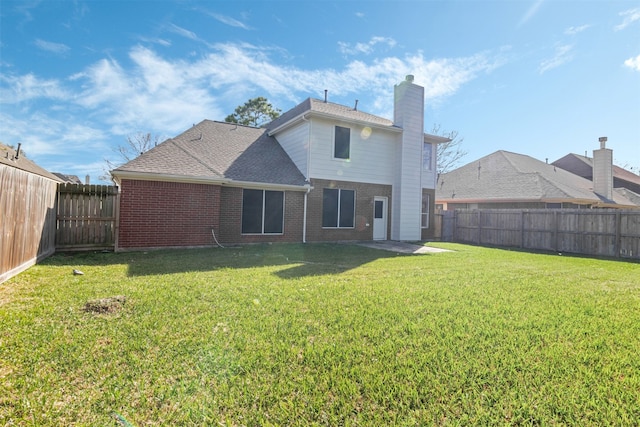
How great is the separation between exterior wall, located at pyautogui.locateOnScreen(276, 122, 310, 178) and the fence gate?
21.5 ft

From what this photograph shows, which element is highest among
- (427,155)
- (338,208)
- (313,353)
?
(427,155)

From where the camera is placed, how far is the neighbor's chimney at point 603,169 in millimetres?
22109

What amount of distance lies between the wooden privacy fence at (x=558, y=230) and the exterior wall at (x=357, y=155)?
5.28 metres

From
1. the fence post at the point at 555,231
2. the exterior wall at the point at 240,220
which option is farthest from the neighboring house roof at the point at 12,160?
the fence post at the point at 555,231

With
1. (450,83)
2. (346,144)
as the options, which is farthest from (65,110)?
(450,83)

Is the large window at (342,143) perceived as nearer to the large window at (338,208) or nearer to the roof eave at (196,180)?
the large window at (338,208)

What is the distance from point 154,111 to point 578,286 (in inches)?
826

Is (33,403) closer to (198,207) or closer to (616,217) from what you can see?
(198,207)

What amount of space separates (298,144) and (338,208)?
125 inches

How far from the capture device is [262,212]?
39.0ft

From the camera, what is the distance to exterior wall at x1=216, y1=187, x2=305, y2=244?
11.1 metres

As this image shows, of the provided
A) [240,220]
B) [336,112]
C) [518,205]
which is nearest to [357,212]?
[336,112]

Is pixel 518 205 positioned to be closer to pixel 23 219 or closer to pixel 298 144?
pixel 298 144

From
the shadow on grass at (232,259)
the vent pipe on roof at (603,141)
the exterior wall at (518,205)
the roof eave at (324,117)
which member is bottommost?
the shadow on grass at (232,259)
